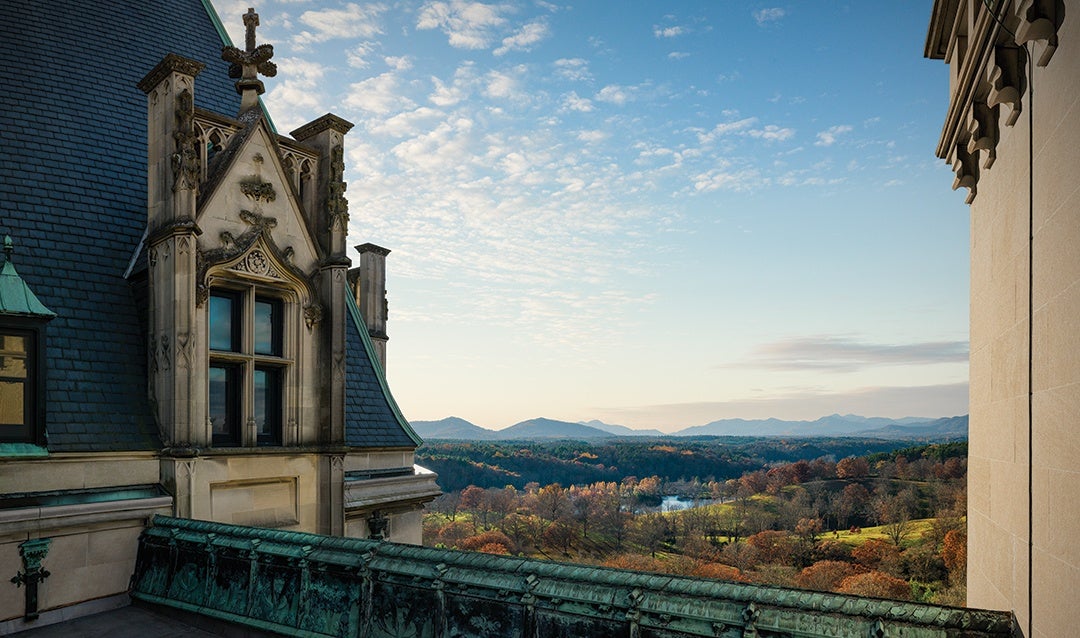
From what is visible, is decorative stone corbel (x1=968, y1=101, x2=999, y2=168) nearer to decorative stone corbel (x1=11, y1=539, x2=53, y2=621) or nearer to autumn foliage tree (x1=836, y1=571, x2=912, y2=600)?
decorative stone corbel (x1=11, y1=539, x2=53, y2=621)

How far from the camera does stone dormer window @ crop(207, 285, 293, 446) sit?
10.4 metres

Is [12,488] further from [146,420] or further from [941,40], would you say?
[941,40]

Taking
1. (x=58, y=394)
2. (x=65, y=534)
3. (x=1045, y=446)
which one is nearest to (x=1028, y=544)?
(x=1045, y=446)

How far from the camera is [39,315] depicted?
838 cm

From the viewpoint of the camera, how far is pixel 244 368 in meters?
10.5

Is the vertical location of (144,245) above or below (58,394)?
above

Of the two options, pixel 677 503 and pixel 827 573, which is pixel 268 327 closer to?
pixel 827 573

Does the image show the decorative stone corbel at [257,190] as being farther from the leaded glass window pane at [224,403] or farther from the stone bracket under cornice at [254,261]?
the leaded glass window pane at [224,403]

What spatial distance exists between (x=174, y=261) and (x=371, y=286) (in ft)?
→ 24.3

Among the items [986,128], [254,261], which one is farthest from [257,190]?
[986,128]

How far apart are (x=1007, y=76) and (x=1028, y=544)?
2.62 metres

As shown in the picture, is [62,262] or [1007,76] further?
[62,262]

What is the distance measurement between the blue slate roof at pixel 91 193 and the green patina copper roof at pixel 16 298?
0.92 m

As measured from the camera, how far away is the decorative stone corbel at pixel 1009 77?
4.11 m
